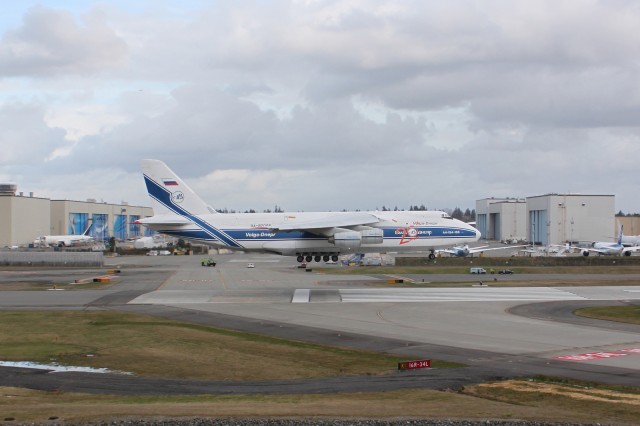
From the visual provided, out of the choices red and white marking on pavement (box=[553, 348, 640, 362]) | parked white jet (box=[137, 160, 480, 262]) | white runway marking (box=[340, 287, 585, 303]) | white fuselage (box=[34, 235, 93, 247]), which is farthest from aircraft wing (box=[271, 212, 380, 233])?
white fuselage (box=[34, 235, 93, 247])

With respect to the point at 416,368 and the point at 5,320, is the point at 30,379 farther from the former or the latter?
the point at 5,320

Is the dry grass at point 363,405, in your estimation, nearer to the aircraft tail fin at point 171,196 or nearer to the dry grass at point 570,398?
the dry grass at point 570,398

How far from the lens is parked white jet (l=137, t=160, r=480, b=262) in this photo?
58406mm

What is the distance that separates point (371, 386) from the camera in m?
24.0

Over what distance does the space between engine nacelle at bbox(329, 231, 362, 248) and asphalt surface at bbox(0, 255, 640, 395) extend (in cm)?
412

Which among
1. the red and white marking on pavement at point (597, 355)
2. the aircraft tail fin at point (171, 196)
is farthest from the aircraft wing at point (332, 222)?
the red and white marking on pavement at point (597, 355)

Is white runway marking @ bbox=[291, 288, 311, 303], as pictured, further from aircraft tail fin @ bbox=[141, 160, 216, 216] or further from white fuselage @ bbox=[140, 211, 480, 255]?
aircraft tail fin @ bbox=[141, 160, 216, 216]

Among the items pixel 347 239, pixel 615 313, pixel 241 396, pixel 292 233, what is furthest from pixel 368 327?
pixel 292 233

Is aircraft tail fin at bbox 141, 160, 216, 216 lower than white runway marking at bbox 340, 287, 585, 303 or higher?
higher

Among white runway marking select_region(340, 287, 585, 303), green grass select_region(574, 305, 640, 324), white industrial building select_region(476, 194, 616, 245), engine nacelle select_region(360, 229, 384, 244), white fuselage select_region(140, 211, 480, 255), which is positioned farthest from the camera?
white industrial building select_region(476, 194, 616, 245)

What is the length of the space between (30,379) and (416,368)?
1449 cm

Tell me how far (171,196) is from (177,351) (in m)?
30.4

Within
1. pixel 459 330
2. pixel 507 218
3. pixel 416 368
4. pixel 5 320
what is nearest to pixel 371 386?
pixel 416 368

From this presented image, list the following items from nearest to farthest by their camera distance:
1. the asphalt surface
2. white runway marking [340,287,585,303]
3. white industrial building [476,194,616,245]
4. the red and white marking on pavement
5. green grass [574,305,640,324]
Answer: the asphalt surface → the red and white marking on pavement → green grass [574,305,640,324] → white runway marking [340,287,585,303] → white industrial building [476,194,616,245]
